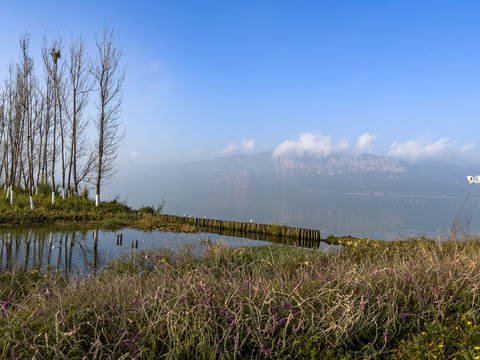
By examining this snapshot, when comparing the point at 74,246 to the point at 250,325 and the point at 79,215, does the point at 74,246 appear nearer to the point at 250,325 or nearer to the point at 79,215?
the point at 79,215

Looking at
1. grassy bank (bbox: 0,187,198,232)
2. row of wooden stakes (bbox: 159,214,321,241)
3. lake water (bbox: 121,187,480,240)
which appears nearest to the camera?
row of wooden stakes (bbox: 159,214,321,241)

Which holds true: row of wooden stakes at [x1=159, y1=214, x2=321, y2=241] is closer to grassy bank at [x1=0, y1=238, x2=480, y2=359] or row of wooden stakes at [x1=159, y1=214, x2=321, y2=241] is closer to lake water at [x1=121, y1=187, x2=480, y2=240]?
lake water at [x1=121, y1=187, x2=480, y2=240]

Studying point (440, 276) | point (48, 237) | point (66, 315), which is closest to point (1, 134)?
point (48, 237)

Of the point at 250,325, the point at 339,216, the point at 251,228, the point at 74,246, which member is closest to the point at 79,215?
the point at 74,246

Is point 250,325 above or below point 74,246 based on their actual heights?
above

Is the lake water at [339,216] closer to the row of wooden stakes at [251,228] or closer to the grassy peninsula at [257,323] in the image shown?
the row of wooden stakes at [251,228]

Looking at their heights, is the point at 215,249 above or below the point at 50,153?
below

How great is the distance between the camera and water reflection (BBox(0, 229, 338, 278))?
7359mm

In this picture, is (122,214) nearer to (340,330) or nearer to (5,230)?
(5,230)

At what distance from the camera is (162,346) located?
9.11 ft

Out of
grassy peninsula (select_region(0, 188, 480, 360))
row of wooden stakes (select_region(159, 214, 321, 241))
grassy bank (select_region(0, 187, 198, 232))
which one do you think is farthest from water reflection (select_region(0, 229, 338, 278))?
grassy peninsula (select_region(0, 188, 480, 360))

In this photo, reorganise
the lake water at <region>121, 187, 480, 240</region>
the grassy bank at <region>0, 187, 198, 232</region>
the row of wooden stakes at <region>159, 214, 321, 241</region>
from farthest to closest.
Result: the lake water at <region>121, 187, 480, 240</region>, the grassy bank at <region>0, 187, 198, 232</region>, the row of wooden stakes at <region>159, 214, 321, 241</region>

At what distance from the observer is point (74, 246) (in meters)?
9.55

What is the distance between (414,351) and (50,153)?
2429cm
